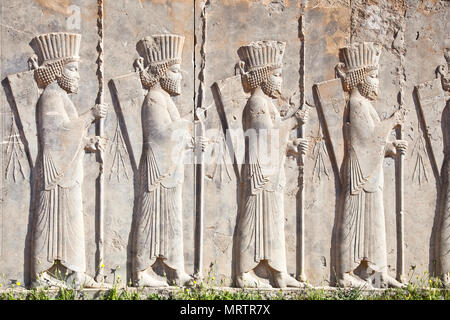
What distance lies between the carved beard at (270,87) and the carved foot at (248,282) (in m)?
2.14

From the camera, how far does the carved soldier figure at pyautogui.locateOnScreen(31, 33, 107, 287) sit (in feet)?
28.1

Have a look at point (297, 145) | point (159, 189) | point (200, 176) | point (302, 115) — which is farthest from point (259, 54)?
point (159, 189)

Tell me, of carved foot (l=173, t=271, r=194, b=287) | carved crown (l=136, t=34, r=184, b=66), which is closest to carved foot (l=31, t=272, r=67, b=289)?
carved foot (l=173, t=271, r=194, b=287)

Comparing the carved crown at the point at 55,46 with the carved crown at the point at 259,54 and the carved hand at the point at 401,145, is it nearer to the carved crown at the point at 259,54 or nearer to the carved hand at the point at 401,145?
the carved crown at the point at 259,54

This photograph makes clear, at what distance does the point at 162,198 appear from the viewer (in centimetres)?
876

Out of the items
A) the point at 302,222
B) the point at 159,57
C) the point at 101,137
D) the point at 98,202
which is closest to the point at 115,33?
the point at 159,57

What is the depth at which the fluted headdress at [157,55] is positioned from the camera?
8844 millimetres

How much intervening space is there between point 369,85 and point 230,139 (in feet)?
5.95

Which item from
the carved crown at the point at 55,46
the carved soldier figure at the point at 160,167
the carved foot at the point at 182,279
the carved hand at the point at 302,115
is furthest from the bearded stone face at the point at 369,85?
the carved crown at the point at 55,46

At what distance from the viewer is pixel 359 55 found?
362 inches

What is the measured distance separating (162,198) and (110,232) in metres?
0.71

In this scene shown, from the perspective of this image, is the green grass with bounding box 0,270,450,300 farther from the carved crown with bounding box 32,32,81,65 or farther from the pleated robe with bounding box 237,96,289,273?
the carved crown with bounding box 32,32,81,65

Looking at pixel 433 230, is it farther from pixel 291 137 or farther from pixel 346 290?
pixel 291 137

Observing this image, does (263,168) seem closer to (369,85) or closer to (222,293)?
(222,293)
